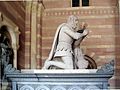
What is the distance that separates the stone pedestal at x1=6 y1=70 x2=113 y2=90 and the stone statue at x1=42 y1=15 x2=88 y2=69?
0.96 ft

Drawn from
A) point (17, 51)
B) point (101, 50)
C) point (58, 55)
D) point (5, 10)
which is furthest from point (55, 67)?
point (101, 50)

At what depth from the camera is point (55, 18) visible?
1430 cm

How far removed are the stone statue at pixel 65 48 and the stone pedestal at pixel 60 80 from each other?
0.29 m

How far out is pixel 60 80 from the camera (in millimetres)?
5309

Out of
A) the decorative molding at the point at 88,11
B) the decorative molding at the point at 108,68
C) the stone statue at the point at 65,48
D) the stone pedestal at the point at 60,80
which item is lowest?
the stone pedestal at the point at 60,80

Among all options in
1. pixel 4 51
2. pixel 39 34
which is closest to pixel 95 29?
pixel 39 34

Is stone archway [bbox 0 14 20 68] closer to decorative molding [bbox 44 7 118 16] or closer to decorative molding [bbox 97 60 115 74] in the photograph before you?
decorative molding [bbox 44 7 118 16]

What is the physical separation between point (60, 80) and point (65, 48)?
0.58 meters

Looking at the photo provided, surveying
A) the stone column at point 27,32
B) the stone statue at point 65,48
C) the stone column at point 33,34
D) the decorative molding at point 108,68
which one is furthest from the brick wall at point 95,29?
the decorative molding at point 108,68

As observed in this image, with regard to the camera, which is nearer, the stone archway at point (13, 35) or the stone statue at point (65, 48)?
the stone statue at point (65, 48)

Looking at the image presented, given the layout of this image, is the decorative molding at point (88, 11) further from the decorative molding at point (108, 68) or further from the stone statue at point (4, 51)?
the decorative molding at point (108, 68)

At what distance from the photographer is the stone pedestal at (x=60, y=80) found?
5195 mm

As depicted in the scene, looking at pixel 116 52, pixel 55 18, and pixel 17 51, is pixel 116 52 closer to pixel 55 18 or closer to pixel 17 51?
pixel 55 18

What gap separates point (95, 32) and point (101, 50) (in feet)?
2.22
